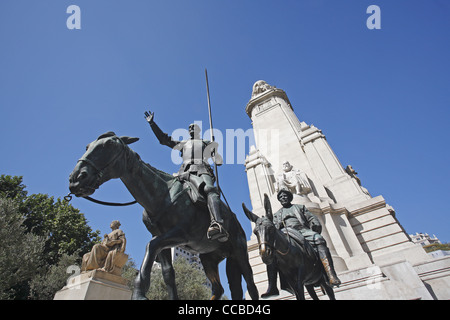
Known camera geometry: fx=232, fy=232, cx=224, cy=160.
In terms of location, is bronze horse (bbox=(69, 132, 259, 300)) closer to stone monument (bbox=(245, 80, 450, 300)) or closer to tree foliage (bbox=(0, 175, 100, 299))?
stone monument (bbox=(245, 80, 450, 300))

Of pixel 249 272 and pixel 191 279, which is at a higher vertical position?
pixel 191 279

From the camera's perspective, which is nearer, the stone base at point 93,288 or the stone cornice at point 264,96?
the stone base at point 93,288

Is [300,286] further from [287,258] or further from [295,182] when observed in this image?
[295,182]

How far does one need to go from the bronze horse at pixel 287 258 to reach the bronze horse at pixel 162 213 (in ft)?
1.59

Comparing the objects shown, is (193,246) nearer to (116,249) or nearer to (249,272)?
(249,272)

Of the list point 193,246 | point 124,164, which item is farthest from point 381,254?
point 124,164

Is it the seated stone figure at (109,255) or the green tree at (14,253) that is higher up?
the green tree at (14,253)

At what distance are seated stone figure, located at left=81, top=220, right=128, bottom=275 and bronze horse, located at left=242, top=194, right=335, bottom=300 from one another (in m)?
5.21

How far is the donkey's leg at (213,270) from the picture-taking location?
436 cm

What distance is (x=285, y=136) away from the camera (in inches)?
781

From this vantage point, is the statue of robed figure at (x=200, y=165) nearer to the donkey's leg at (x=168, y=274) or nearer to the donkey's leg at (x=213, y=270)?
the donkey's leg at (x=168, y=274)

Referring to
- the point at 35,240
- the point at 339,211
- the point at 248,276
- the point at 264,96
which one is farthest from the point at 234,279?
the point at 264,96

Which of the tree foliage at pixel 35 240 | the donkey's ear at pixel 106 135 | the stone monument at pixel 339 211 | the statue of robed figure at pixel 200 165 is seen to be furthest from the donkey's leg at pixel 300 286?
the tree foliage at pixel 35 240
